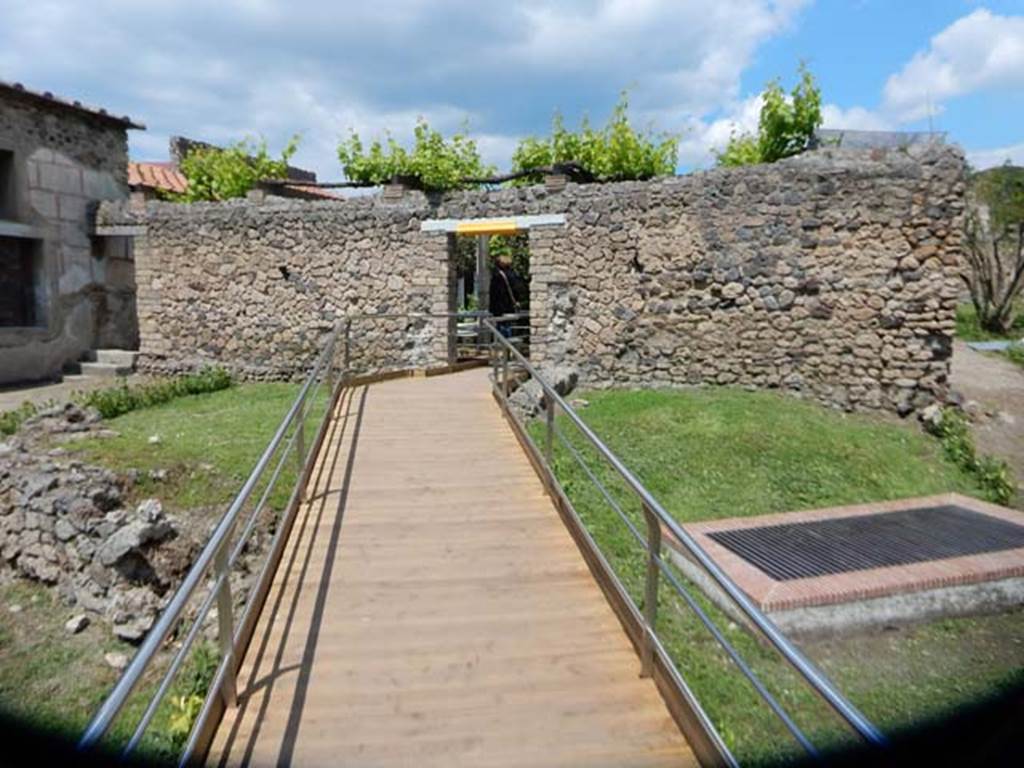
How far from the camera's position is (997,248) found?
16.4 metres

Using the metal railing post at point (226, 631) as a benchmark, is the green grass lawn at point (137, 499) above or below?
below

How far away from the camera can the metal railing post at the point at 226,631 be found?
264cm

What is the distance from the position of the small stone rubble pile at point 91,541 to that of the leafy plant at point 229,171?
27.2ft

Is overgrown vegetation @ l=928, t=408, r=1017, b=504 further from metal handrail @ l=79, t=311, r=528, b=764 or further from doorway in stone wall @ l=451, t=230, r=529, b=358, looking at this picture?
metal handrail @ l=79, t=311, r=528, b=764

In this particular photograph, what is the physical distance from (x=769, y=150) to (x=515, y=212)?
3.96 m

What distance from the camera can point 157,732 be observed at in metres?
3.15

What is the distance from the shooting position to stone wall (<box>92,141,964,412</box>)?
27.6 ft

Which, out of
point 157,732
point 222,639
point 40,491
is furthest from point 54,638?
point 222,639

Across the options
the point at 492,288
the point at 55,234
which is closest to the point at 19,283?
the point at 55,234

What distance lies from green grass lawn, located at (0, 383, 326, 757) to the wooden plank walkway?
70 centimetres

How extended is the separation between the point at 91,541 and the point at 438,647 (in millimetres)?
4314

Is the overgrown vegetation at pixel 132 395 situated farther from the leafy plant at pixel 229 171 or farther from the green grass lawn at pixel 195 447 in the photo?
the leafy plant at pixel 229 171

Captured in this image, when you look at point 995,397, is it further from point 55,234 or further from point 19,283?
point 19,283

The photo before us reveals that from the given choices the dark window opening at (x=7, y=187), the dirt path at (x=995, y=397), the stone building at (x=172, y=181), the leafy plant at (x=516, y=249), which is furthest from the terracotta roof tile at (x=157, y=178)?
the dirt path at (x=995, y=397)
